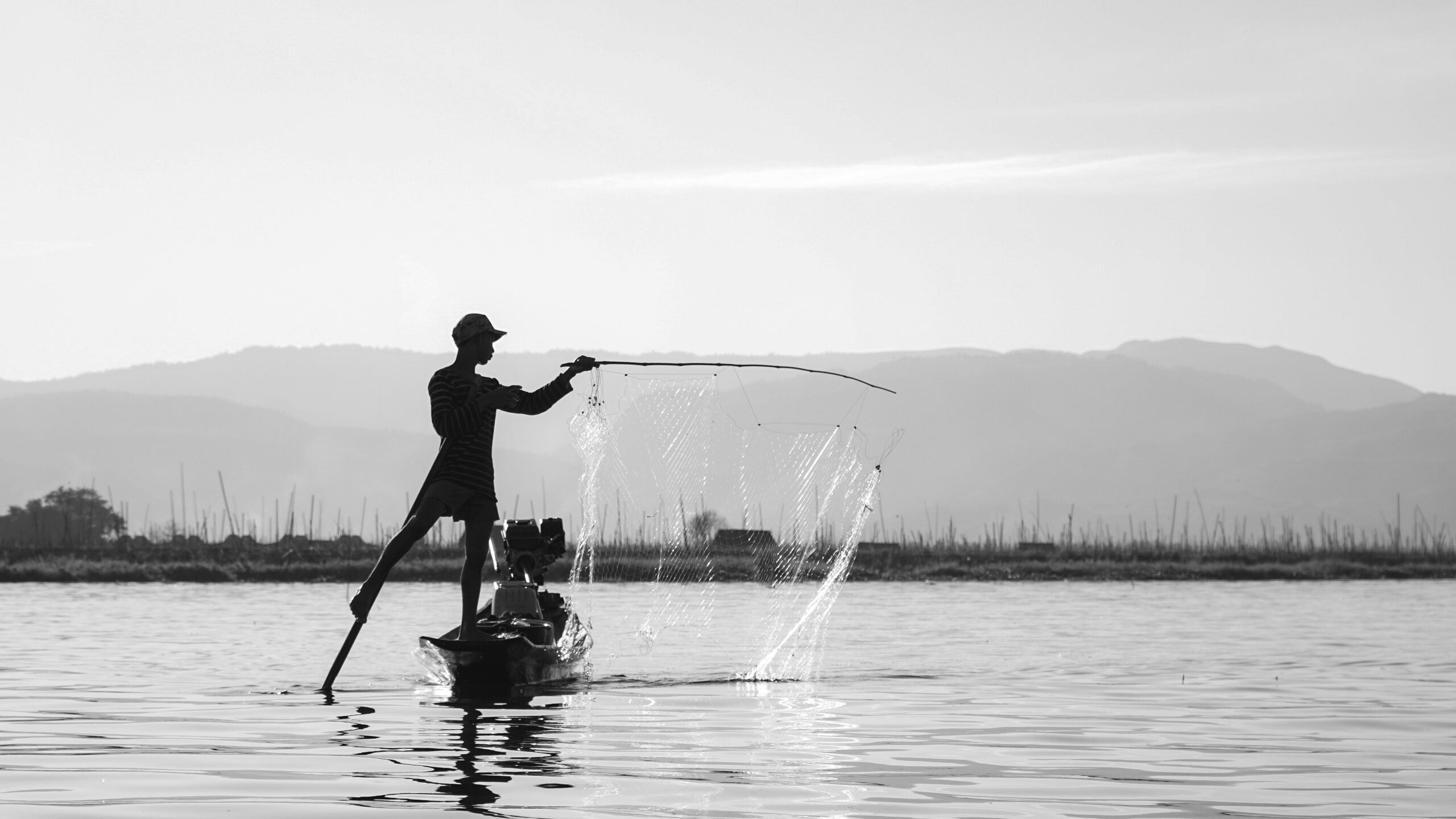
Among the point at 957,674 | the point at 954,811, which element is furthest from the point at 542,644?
the point at 954,811

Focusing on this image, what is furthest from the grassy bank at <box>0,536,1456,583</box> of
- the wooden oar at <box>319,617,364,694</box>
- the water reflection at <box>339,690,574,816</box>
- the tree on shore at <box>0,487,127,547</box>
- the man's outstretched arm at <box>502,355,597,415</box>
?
the water reflection at <box>339,690,574,816</box>

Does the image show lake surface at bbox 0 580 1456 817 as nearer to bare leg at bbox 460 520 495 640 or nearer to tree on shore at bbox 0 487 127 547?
bare leg at bbox 460 520 495 640

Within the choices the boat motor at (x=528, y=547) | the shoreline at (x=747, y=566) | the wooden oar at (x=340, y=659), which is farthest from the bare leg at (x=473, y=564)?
the shoreline at (x=747, y=566)

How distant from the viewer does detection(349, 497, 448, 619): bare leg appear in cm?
1371

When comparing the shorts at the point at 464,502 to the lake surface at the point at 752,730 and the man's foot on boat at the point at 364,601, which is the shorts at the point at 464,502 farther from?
the lake surface at the point at 752,730

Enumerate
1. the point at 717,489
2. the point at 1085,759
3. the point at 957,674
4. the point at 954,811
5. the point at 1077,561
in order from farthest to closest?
the point at 1077,561 → the point at 957,674 → the point at 717,489 → the point at 1085,759 → the point at 954,811

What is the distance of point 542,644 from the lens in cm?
1505

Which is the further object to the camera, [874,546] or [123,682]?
[874,546]

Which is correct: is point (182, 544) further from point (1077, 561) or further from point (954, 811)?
point (954, 811)

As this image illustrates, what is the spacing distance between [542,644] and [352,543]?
5938cm

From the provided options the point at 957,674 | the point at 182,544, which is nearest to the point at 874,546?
the point at 182,544

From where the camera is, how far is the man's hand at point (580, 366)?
13.6m

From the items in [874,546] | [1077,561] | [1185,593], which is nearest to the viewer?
[1185,593]

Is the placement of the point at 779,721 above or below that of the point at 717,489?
below
